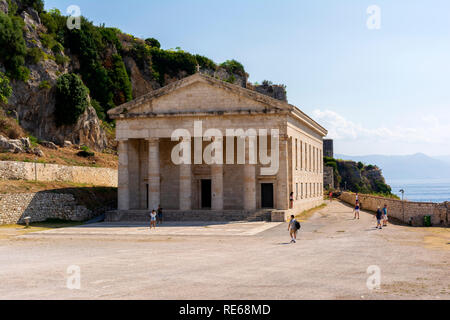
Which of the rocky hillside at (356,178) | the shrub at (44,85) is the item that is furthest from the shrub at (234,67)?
the shrub at (44,85)

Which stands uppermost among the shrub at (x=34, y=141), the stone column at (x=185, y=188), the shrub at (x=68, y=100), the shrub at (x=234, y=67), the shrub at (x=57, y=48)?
the shrub at (x=234, y=67)

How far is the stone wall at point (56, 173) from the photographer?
44688 millimetres

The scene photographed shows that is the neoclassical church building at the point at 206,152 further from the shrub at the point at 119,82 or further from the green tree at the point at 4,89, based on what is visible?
the shrub at the point at 119,82

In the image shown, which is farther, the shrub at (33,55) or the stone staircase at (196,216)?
the shrub at (33,55)

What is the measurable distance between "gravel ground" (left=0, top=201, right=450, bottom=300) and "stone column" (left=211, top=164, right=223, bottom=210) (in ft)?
23.2

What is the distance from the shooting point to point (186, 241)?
30125 mm

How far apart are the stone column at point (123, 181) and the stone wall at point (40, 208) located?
362cm

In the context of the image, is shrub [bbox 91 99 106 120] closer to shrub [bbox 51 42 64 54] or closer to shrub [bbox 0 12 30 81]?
shrub [bbox 51 42 64 54]

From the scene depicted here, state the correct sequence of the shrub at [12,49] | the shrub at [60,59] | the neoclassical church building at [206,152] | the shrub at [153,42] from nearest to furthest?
the neoclassical church building at [206,152], the shrub at [12,49], the shrub at [60,59], the shrub at [153,42]

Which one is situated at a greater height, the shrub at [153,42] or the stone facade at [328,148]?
the shrub at [153,42]

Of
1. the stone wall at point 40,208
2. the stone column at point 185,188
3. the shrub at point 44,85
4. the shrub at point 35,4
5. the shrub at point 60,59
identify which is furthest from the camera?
the shrub at point 35,4

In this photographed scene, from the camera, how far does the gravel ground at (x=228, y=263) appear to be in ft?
46.9

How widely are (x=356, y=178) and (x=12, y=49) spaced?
3912 inches
